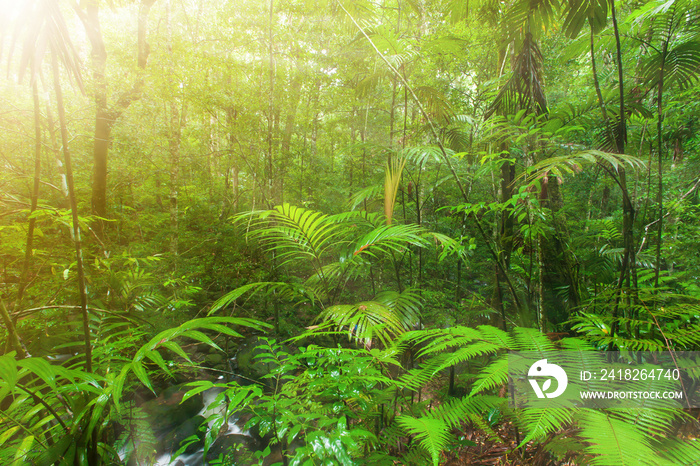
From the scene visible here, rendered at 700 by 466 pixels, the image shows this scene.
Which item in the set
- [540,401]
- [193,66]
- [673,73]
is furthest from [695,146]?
[193,66]

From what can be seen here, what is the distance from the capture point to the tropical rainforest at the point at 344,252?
3.47 feet

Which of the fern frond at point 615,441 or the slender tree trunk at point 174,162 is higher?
the slender tree trunk at point 174,162

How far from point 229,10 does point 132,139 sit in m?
3.59

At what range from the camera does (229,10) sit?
5422mm

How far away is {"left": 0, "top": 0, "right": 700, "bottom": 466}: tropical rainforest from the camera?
41.7 inches

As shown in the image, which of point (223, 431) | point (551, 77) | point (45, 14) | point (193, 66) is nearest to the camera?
point (45, 14)

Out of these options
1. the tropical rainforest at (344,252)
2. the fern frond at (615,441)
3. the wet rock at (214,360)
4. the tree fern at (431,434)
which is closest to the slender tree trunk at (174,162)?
the tropical rainforest at (344,252)

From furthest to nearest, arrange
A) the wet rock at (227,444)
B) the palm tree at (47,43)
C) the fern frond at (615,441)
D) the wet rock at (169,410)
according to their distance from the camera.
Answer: the wet rock at (169,410), the wet rock at (227,444), the palm tree at (47,43), the fern frond at (615,441)

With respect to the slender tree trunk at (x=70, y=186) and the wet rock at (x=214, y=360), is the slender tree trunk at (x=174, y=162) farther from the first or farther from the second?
the slender tree trunk at (x=70, y=186)

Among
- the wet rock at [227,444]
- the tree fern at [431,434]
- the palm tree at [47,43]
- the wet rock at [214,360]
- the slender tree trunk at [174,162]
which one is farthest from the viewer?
the slender tree trunk at [174,162]

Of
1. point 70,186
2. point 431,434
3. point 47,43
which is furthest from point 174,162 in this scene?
point 431,434

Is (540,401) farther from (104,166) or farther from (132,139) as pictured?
(132,139)

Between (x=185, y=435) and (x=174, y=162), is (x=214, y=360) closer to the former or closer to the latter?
(x=185, y=435)

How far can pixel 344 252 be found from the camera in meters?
1.89
